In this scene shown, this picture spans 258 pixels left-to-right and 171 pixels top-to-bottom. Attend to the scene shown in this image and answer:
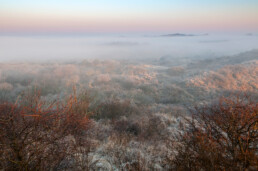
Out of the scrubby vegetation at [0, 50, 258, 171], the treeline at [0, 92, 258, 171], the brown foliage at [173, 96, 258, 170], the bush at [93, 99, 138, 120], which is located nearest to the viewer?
the brown foliage at [173, 96, 258, 170]

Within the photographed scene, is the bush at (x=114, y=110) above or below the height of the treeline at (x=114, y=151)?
below

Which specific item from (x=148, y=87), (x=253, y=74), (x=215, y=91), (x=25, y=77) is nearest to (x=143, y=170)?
(x=148, y=87)

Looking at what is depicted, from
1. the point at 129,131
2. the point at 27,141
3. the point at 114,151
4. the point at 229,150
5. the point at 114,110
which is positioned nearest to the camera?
the point at 229,150

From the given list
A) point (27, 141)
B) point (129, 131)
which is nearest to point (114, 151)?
point (129, 131)

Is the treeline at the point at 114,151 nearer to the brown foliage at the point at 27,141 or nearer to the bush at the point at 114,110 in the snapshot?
the brown foliage at the point at 27,141

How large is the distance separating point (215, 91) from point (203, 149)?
11704mm

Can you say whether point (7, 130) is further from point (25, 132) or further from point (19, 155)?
point (19, 155)

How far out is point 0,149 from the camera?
2242mm

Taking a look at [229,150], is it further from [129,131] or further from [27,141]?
[129,131]

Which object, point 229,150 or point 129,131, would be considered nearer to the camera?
point 229,150

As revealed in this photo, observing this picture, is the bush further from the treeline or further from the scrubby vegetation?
the treeline

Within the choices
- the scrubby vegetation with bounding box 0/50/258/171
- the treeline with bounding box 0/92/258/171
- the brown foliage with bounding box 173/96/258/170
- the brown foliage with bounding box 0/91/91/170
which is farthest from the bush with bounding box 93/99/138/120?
the brown foliage with bounding box 173/96/258/170

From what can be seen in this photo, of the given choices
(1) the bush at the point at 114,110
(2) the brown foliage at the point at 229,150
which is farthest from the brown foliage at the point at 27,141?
(1) the bush at the point at 114,110

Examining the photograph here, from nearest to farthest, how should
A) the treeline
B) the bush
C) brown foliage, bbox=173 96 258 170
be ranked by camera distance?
brown foliage, bbox=173 96 258 170 < the treeline < the bush
